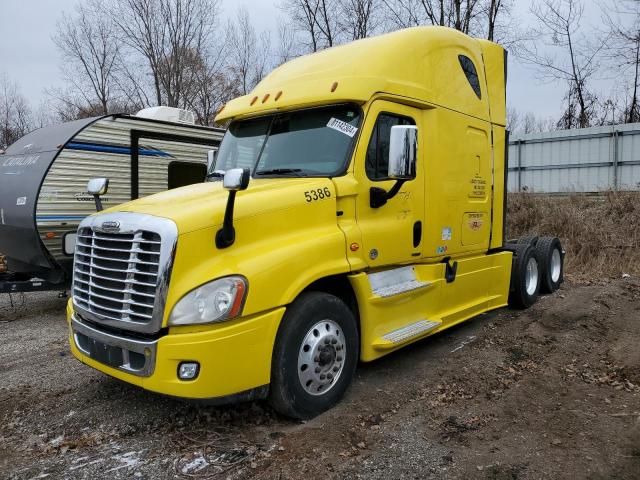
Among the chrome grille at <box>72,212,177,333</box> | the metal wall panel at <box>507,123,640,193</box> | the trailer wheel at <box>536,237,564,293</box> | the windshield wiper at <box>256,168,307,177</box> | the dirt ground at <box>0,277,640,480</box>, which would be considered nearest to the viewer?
the dirt ground at <box>0,277,640,480</box>

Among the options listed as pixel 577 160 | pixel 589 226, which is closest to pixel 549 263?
pixel 589 226

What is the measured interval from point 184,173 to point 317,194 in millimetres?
5691

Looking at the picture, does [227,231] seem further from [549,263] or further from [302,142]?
[549,263]

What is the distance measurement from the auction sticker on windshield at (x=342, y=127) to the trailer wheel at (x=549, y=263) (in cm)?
515

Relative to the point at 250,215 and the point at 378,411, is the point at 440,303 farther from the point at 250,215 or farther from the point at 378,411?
the point at 250,215

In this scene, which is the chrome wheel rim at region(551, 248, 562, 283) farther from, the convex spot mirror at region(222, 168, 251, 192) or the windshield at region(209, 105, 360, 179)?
the convex spot mirror at region(222, 168, 251, 192)

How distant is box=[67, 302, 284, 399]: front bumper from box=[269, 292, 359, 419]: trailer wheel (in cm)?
13

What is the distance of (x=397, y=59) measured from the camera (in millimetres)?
5109

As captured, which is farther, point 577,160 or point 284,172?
point 577,160

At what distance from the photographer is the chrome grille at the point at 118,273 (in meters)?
3.61

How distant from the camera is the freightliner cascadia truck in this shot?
3.57m

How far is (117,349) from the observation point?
3.83 metres

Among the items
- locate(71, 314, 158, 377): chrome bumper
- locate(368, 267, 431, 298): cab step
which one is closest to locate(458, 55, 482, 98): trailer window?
locate(368, 267, 431, 298): cab step

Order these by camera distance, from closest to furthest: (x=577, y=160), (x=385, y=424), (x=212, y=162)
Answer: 1. (x=385, y=424)
2. (x=212, y=162)
3. (x=577, y=160)
